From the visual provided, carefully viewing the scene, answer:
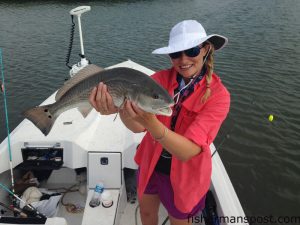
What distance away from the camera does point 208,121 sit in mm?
2963

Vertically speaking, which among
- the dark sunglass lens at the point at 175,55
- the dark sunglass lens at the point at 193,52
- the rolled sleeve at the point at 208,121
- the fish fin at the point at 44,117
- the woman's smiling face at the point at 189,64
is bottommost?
the fish fin at the point at 44,117

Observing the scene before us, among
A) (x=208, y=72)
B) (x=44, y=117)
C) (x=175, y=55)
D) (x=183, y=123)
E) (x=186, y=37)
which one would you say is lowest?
(x=44, y=117)

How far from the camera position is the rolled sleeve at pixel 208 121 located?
9.52 feet

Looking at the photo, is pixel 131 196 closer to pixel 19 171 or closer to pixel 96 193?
pixel 96 193

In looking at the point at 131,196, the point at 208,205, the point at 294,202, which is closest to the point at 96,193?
the point at 131,196

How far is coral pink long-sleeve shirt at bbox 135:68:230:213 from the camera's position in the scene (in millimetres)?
2975

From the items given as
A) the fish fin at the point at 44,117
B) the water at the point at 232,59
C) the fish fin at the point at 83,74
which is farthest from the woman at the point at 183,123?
the water at the point at 232,59

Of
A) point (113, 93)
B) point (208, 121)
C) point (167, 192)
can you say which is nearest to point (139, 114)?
point (113, 93)

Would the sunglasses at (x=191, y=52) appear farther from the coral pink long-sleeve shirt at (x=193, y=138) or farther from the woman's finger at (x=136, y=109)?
the woman's finger at (x=136, y=109)

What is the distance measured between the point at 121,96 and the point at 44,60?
16.2 metres

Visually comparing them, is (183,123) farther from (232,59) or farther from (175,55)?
(232,59)

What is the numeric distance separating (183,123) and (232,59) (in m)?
14.0

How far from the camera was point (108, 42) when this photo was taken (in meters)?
20.4

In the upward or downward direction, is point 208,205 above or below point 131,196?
above
